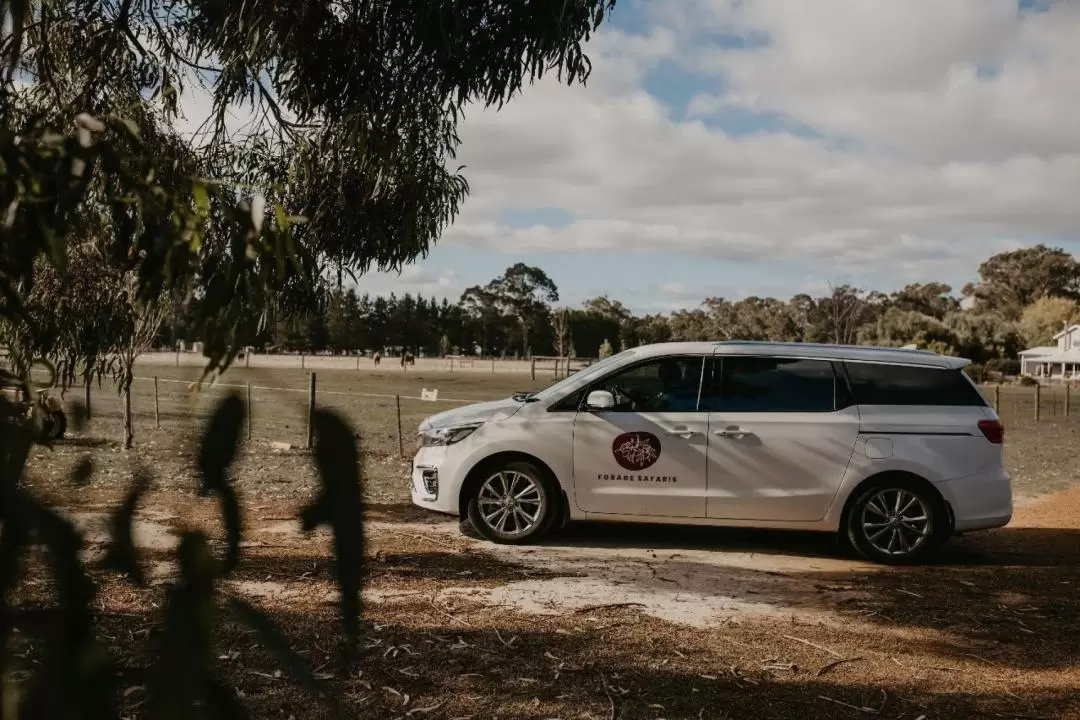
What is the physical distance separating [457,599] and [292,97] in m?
4.12

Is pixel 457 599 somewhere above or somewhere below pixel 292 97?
below

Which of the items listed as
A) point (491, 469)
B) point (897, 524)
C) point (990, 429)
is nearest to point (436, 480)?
point (491, 469)

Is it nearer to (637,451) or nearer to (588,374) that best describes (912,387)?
(637,451)

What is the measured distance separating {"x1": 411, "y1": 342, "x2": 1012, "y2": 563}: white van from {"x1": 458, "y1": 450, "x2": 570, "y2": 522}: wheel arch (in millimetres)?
12

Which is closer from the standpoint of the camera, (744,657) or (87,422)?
(87,422)

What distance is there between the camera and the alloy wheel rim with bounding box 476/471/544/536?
890cm

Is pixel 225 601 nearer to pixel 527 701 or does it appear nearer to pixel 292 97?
pixel 527 701

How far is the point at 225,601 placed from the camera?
1.12m

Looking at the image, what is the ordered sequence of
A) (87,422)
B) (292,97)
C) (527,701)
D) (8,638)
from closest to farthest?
(8,638), (87,422), (527,701), (292,97)

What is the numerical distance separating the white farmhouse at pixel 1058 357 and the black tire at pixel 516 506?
83398 mm

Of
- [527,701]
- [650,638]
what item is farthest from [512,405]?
[527,701]

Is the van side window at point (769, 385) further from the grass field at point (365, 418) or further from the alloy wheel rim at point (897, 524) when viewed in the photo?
the grass field at point (365, 418)

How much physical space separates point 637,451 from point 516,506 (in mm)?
1147

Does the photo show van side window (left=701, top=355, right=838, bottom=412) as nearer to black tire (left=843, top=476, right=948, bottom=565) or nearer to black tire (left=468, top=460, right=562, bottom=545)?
black tire (left=843, top=476, right=948, bottom=565)
